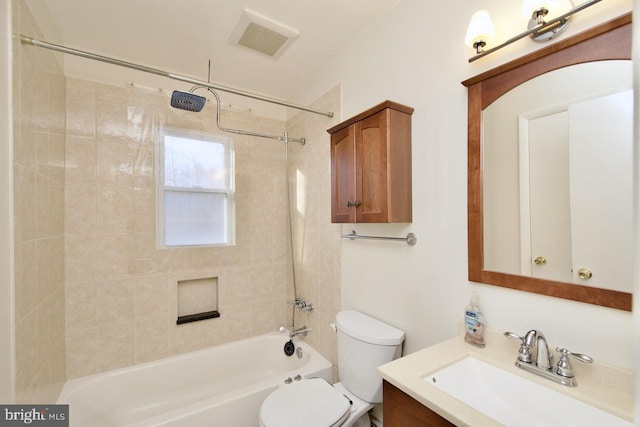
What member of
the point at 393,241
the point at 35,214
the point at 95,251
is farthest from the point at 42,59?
the point at 393,241

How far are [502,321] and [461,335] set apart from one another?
187 millimetres

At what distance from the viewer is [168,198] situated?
2.09 meters

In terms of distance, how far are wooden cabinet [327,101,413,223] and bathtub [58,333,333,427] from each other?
1224 mm

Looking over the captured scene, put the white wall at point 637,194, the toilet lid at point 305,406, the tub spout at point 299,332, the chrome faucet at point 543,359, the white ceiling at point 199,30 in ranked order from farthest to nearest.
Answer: the tub spout at point 299,332 → the white ceiling at point 199,30 → the toilet lid at point 305,406 → the chrome faucet at point 543,359 → the white wall at point 637,194

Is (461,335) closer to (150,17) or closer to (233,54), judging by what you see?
(233,54)

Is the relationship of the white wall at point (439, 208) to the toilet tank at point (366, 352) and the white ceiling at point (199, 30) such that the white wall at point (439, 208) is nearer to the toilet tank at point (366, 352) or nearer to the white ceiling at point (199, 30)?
the toilet tank at point (366, 352)

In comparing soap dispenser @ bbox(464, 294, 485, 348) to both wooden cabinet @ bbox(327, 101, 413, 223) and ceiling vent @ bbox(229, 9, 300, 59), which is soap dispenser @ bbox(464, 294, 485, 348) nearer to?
wooden cabinet @ bbox(327, 101, 413, 223)

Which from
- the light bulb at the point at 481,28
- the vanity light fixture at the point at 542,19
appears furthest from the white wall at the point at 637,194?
the light bulb at the point at 481,28

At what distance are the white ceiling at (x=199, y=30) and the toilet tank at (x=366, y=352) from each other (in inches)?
70.5

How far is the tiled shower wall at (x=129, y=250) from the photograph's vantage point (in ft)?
5.96

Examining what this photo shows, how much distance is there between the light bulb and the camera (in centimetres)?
107

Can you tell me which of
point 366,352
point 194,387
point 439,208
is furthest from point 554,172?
point 194,387

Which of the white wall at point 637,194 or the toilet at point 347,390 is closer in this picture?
the white wall at point 637,194

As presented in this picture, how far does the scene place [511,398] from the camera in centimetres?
91
